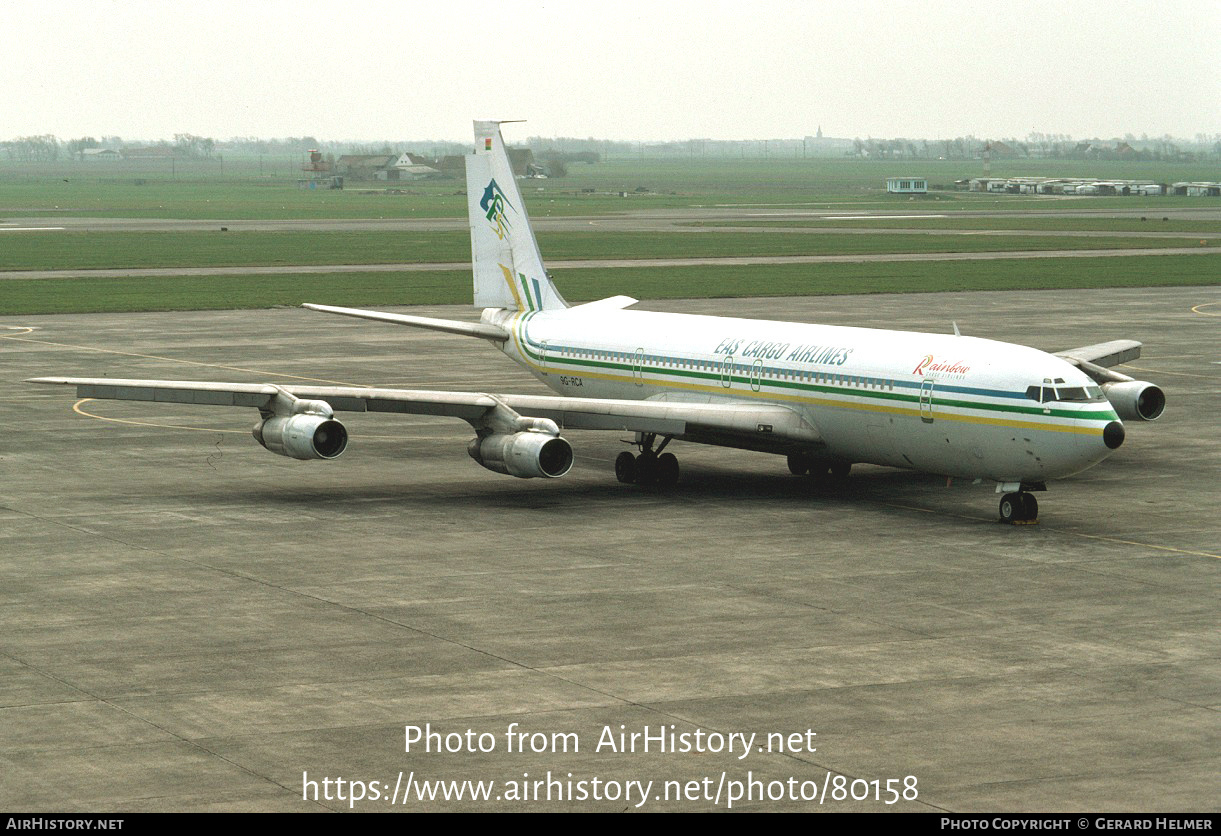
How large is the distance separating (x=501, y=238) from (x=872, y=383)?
677 inches

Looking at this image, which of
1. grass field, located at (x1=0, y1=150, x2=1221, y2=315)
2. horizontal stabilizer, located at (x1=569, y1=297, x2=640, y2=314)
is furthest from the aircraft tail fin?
grass field, located at (x1=0, y1=150, x2=1221, y2=315)

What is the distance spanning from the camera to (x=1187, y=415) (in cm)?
5844

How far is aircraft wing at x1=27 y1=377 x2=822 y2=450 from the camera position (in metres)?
41.9

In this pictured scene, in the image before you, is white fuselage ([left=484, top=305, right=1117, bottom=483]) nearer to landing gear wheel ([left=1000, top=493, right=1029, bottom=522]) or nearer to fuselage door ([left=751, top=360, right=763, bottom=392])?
fuselage door ([left=751, top=360, right=763, bottom=392])

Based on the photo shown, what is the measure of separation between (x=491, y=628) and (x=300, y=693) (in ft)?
16.2

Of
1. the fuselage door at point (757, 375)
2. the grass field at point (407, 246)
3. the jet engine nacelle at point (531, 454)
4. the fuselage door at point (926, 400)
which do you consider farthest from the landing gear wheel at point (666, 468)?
the grass field at point (407, 246)

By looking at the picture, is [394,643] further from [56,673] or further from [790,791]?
[790,791]

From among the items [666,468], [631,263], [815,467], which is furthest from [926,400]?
[631,263]

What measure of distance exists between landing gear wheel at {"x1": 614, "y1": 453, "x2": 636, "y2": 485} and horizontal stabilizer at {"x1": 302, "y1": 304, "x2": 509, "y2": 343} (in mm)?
8332

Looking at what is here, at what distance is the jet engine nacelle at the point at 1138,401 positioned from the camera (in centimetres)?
4678

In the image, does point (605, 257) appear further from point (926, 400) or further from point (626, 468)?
point (926, 400)

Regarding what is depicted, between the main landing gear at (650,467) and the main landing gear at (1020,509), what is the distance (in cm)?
939

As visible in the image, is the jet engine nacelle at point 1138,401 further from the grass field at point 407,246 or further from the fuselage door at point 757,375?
the grass field at point 407,246

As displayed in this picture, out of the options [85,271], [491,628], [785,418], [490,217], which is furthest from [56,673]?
[85,271]
